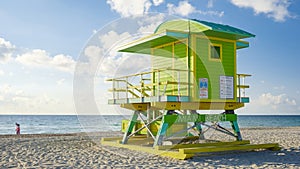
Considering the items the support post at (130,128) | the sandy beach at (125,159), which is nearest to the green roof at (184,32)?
the support post at (130,128)

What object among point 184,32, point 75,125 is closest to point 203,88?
point 184,32

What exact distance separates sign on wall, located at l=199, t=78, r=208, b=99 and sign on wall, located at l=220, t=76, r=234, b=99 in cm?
80

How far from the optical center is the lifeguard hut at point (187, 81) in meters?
12.3

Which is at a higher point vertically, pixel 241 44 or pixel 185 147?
pixel 241 44

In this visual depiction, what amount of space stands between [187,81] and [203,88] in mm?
654

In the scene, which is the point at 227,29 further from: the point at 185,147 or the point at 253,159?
the point at 253,159

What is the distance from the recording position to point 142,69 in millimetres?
14516

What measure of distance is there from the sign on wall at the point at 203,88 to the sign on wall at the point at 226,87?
796mm

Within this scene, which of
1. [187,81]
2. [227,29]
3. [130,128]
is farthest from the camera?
[130,128]

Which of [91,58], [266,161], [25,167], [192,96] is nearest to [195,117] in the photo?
[192,96]

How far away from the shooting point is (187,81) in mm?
12516

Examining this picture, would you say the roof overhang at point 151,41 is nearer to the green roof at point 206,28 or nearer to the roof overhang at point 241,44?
the green roof at point 206,28

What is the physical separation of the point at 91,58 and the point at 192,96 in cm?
386

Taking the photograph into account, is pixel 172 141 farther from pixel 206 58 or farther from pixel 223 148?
pixel 206 58
